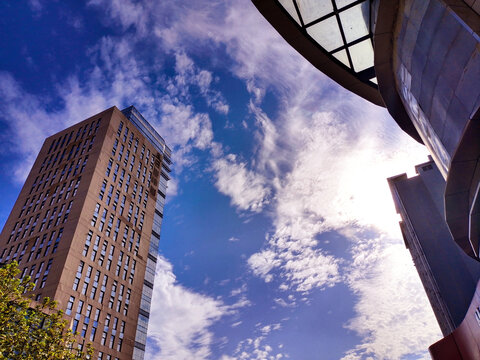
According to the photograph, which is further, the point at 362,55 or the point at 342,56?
the point at 342,56

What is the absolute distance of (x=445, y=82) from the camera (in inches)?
306

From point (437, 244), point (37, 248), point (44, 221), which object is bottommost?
point (437, 244)

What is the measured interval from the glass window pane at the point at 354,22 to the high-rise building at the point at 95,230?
39934mm

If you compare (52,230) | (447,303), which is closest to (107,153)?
(52,230)

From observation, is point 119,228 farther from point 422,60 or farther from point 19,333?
point 422,60

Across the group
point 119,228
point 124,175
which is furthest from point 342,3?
point 124,175

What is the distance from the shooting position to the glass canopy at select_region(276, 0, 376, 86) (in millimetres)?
12836

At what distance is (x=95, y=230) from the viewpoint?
4556 cm

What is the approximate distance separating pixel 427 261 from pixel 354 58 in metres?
32.0

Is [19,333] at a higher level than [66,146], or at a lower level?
lower

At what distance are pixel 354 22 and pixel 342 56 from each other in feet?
7.86

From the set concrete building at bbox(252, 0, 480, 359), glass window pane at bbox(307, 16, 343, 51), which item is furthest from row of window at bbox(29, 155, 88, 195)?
concrete building at bbox(252, 0, 480, 359)

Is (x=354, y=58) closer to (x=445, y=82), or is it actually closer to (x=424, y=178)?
(x=445, y=82)

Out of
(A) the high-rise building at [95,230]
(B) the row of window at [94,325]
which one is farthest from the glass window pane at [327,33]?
(B) the row of window at [94,325]
